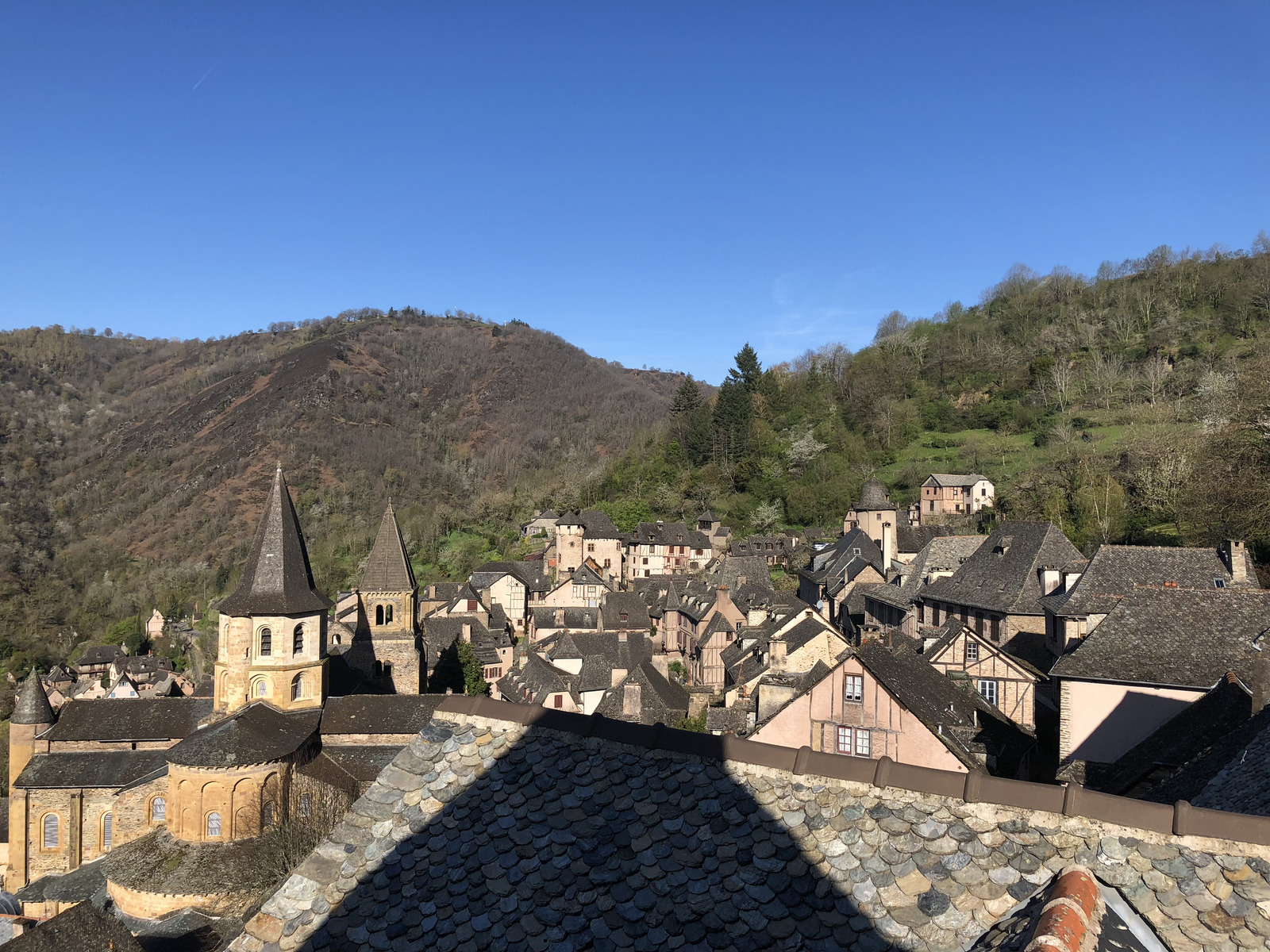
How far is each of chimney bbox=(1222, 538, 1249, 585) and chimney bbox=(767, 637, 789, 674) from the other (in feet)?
51.2

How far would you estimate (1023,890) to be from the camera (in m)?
4.34

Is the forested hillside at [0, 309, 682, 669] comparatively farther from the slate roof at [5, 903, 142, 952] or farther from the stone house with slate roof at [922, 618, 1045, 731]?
the slate roof at [5, 903, 142, 952]

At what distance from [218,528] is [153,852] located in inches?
4456

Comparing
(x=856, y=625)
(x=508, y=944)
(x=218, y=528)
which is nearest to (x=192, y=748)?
(x=508, y=944)

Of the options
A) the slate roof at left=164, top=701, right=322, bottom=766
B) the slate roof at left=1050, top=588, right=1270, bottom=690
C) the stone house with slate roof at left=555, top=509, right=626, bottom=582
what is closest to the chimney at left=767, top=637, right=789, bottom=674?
the slate roof at left=1050, top=588, right=1270, bottom=690

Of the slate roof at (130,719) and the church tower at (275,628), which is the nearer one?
the church tower at (275,628)

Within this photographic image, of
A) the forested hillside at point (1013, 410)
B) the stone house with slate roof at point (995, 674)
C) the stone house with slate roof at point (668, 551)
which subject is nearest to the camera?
the stone house with slate roof at point (995, 674)

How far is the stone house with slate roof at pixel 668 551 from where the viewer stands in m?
71.2

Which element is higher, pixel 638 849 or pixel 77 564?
pixel 638 849

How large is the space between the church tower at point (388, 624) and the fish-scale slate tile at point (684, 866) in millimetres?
36057

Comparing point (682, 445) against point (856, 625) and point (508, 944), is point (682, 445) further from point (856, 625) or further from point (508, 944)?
point (508, 944)

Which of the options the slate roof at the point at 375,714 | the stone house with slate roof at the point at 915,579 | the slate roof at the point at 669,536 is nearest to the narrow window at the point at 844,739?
the slate roof at the point at 375,714

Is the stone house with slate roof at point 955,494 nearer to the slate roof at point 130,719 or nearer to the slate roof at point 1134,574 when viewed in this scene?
the slate roof at point 1134,574

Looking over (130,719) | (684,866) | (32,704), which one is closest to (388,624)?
(130,719)
